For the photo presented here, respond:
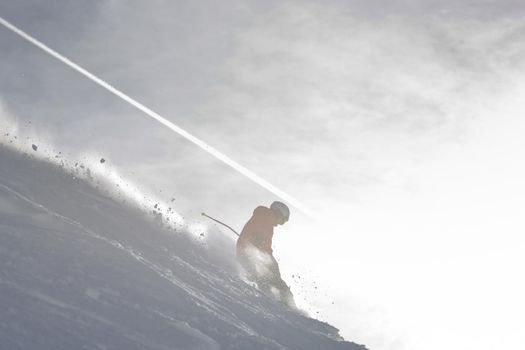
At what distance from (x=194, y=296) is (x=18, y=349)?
226 inches

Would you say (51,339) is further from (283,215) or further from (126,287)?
(283,215)

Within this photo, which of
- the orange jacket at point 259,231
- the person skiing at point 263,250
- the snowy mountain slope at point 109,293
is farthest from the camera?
the orange jacket at point 259,231

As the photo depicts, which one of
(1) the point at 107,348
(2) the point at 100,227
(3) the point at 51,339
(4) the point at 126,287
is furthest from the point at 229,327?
(2) the point at 100,227

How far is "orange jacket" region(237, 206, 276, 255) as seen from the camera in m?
20.9

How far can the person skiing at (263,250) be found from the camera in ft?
65.5

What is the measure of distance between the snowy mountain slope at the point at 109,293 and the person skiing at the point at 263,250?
1452mm

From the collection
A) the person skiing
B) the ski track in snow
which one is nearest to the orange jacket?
the person skiing

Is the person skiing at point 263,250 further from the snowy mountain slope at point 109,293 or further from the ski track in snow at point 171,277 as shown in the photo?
the ski track in snow at point 171,277

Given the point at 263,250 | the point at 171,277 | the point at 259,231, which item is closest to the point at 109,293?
the point at 171,277

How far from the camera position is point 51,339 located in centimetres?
877

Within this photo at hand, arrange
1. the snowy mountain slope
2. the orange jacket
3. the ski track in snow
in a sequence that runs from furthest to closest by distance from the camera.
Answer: the orange jacket
the ski track in snow
the snowy mountain slope

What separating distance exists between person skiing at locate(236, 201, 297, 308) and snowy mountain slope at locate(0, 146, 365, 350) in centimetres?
145

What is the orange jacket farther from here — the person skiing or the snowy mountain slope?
the snowy mountain slope

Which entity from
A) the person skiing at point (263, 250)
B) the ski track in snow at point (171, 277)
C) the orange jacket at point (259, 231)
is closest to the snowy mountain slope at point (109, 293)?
the ski track in snow at point (171, 277)
